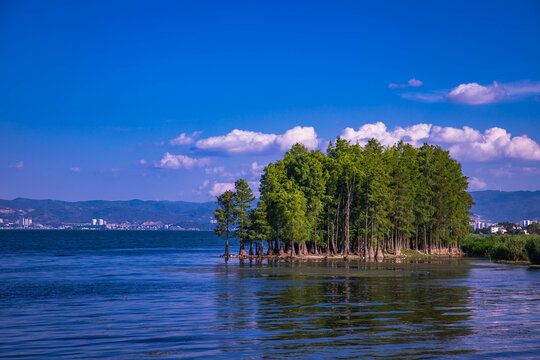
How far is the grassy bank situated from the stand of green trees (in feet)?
15.5

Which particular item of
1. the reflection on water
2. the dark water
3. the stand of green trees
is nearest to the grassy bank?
the stand of green trees

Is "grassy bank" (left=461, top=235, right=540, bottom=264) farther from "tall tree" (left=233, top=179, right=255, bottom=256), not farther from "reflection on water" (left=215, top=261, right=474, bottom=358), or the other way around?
"tall tree" (left=233, top=179, right=255, bottom=256)

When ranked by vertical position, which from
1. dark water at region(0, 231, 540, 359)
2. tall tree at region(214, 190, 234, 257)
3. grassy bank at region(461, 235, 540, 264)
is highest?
tall tree at region(214, 190, 234, 257)

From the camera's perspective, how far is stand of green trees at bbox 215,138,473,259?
104812 millimetres

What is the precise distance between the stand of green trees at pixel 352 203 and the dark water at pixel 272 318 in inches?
1612

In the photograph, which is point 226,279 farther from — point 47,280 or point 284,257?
point 284,257

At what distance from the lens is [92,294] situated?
50750 millimetres

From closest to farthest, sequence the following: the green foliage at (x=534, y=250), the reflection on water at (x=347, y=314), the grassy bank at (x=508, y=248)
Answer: the reflection on water at (x=347, y=314)
the green foliage at (x=534, y=250)
the grassy bank at (x=508, y=248)

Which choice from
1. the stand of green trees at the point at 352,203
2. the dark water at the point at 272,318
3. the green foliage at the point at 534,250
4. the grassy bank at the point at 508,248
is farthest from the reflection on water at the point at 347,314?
the stand of green trees at the point at 352,203

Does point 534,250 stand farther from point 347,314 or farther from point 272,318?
point 272,318

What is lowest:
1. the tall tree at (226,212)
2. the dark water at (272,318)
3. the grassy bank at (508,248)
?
the dark water at (272,318)

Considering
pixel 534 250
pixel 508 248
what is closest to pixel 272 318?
pixel 534 250

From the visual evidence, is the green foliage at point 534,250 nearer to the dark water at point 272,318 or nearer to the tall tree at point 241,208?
the dark water at point 272,318

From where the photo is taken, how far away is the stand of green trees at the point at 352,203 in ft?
344
